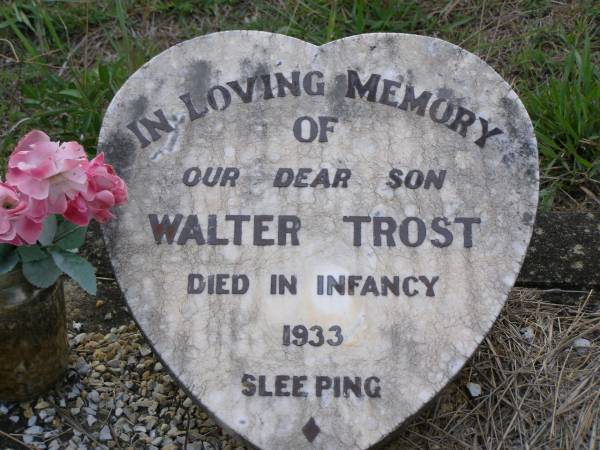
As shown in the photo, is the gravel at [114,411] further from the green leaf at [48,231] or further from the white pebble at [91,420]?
the green leaf at [48,231]

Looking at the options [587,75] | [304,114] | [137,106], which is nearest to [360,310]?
[304,114]

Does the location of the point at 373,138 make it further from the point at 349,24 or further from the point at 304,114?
the point at 349,24

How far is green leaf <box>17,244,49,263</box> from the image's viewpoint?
190 centimetres

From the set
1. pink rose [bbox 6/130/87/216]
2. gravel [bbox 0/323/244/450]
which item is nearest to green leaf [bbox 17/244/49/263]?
pink rose [bbox 6/130/87/216]

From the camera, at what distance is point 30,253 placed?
6.25 feet

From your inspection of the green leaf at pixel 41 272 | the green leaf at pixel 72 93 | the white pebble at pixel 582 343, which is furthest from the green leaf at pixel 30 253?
the white pebble at pixel 582 343

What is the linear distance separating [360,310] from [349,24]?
1.38 m

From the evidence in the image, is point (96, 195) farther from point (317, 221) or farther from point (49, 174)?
point (317, 221)

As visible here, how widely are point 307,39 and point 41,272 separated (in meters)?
1.43

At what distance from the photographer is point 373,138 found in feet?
6.98

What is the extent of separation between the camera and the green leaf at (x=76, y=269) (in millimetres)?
1908

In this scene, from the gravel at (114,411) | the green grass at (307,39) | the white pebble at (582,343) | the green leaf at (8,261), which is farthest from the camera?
the green grass at (307,39)

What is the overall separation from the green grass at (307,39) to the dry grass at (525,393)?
19.7 inches

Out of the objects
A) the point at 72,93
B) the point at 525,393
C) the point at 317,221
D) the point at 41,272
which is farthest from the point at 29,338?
the point at 525,393
